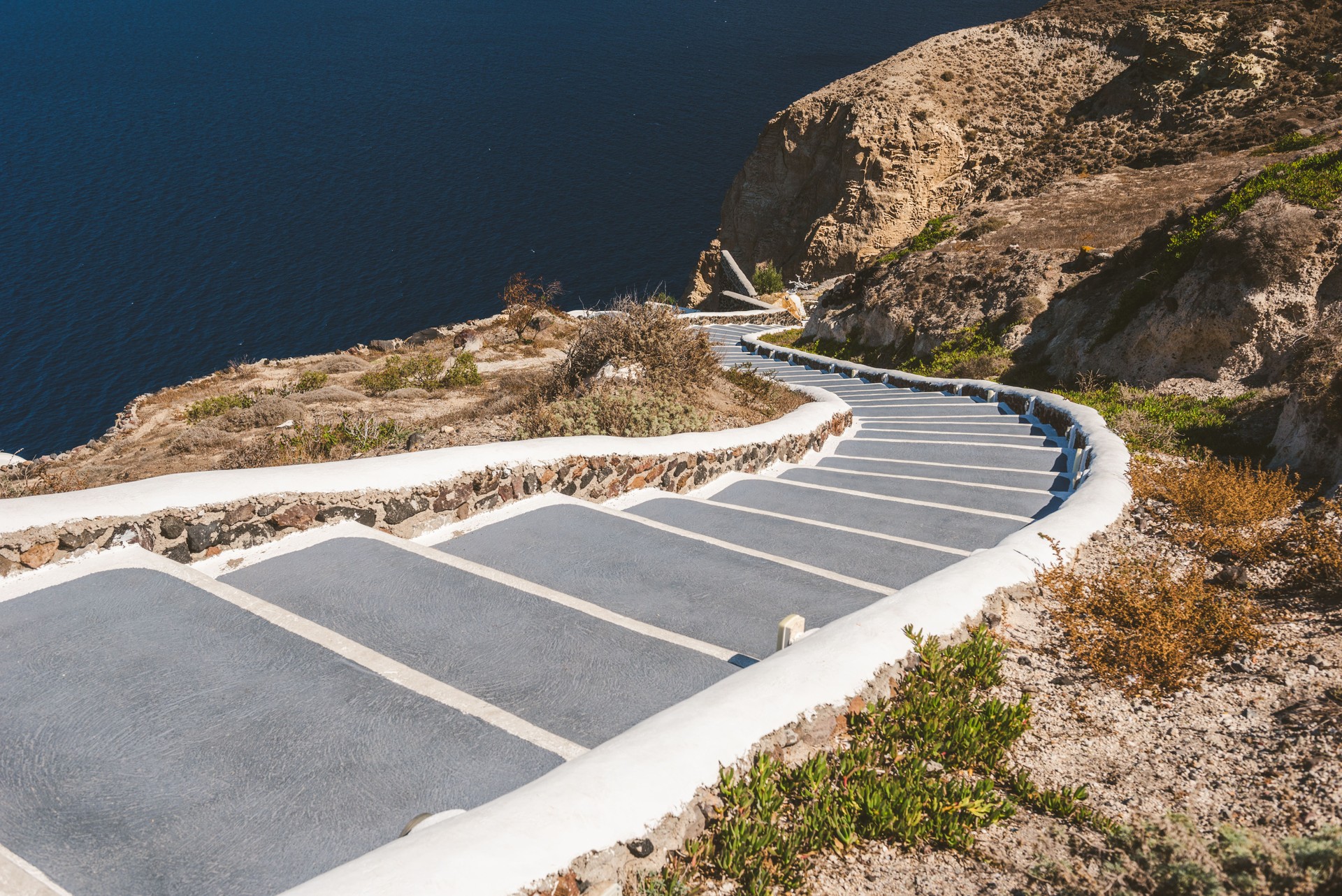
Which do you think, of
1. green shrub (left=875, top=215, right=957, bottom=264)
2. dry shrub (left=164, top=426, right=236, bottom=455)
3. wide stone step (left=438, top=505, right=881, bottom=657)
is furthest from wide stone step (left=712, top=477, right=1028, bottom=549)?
green shrub (left=875, top=215, right=957, bottom=264)

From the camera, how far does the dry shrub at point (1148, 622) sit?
3402mm

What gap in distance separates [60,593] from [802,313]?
35622mm

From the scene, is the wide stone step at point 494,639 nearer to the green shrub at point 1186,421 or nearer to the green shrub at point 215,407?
the green shrub at point 1186,421

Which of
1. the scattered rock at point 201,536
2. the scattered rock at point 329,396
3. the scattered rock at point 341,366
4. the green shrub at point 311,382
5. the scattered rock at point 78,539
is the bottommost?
the scattered rock at point 341,366

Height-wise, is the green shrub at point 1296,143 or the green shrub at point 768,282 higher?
the green shrub at point 1296,143

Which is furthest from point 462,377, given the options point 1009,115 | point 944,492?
point 1009,115

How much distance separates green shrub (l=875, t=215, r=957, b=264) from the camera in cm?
2558

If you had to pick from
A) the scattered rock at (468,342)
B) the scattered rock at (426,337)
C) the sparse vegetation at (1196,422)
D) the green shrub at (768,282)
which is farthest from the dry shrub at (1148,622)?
the green shrub at (768,282)

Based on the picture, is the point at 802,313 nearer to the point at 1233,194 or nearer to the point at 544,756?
the point at 1233,194

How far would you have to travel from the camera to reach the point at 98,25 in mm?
145125

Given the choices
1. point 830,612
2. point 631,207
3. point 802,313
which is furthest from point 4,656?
point 631,207

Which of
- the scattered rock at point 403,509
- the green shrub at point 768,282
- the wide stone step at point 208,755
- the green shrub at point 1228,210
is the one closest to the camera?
the wide stone step at point 208,755

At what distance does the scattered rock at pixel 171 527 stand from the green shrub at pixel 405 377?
14.9 meters

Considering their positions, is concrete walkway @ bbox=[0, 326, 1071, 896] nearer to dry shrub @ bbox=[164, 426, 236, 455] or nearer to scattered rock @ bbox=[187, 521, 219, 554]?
scattered rock @ bbox=[187, 521, 219, 554]
